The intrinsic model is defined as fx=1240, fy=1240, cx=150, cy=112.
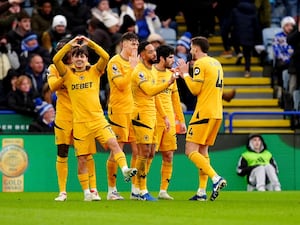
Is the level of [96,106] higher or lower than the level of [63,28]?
lower

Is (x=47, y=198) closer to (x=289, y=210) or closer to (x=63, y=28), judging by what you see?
(x=289, y=210)

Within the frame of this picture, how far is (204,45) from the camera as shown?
19.8 metres

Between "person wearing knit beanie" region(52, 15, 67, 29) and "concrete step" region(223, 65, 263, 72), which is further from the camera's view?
"concrete step" region(223, 65, 263, 72)

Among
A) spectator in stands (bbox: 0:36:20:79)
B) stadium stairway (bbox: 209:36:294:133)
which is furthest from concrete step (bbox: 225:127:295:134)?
spectator in stands (bbox: 0:36:20:79)

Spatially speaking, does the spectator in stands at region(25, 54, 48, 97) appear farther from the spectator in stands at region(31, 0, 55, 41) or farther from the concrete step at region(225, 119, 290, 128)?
the concrete step at region(225, 119, 290, 128)

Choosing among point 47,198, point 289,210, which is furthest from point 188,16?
point 289,210

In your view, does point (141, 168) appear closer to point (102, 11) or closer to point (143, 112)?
point (143, 112)

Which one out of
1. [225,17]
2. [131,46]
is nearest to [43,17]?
[225,17]

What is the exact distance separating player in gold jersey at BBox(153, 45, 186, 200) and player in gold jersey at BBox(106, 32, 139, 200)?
0.45 metres

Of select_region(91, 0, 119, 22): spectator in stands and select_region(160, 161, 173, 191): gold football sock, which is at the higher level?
select_region(91, 0, 119, 22): spectator in stands

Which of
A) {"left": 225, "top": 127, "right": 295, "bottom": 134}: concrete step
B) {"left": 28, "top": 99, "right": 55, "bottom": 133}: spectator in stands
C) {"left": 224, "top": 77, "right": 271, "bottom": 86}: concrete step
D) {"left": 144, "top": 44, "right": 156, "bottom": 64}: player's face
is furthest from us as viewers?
{"left": 224, "top": 77, "right": 271, "bottom": 86}: concrete step

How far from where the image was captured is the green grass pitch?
15.8m

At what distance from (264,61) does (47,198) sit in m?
10.2

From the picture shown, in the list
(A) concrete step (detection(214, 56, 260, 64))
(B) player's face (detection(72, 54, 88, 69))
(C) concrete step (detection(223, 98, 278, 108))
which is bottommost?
(C) concrete step (detection(223, 98, 278, 108))
